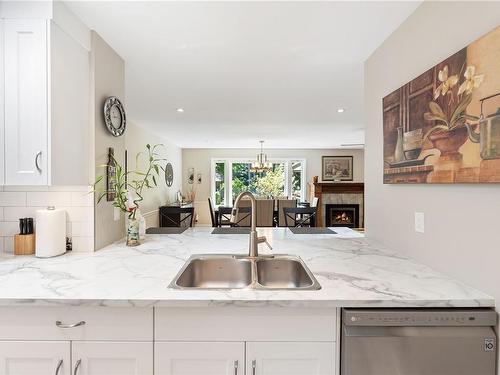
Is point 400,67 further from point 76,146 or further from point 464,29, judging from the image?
point 76,146

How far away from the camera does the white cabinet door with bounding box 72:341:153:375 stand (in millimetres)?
1087

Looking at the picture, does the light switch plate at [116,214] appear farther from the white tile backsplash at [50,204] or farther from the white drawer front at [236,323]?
the white drawer front at [236,323]

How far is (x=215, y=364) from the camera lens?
3.57 ft

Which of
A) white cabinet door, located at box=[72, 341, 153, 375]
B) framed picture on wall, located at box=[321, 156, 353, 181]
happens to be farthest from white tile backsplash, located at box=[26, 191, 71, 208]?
framed picture on wall, located at box=[321, 156, 353, 181]

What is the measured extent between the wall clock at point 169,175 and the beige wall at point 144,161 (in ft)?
0.38

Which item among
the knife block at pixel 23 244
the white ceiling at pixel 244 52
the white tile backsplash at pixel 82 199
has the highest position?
the white ceiling at pixel 244 52

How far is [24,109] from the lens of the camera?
4.61ft

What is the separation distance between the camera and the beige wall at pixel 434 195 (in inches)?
42.2

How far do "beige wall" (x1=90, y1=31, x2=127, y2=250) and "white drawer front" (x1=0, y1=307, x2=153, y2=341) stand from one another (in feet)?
2.27

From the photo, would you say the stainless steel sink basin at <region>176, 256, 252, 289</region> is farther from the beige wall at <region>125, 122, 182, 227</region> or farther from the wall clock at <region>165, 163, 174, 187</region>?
the wall clock at <region>165, 163, 174, 187</region>

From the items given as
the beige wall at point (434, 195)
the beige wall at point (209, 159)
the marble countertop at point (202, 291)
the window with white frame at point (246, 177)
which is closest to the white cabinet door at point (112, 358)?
the marble countertop at point (202, 291)

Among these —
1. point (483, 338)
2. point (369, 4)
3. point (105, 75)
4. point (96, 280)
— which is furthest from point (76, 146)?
point (483, 338)

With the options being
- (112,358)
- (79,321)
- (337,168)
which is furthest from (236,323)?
(337,168)

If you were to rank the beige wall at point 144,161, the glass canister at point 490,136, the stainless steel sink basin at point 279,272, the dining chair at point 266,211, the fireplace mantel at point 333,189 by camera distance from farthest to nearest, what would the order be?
1. the fireplace mantel at point 333,189
2. the dining chair at point 266,211
3. the beige wall at point 144,161
4. the stainless steel sink basin at point 279,272
5. the glass canister at point 490,136
